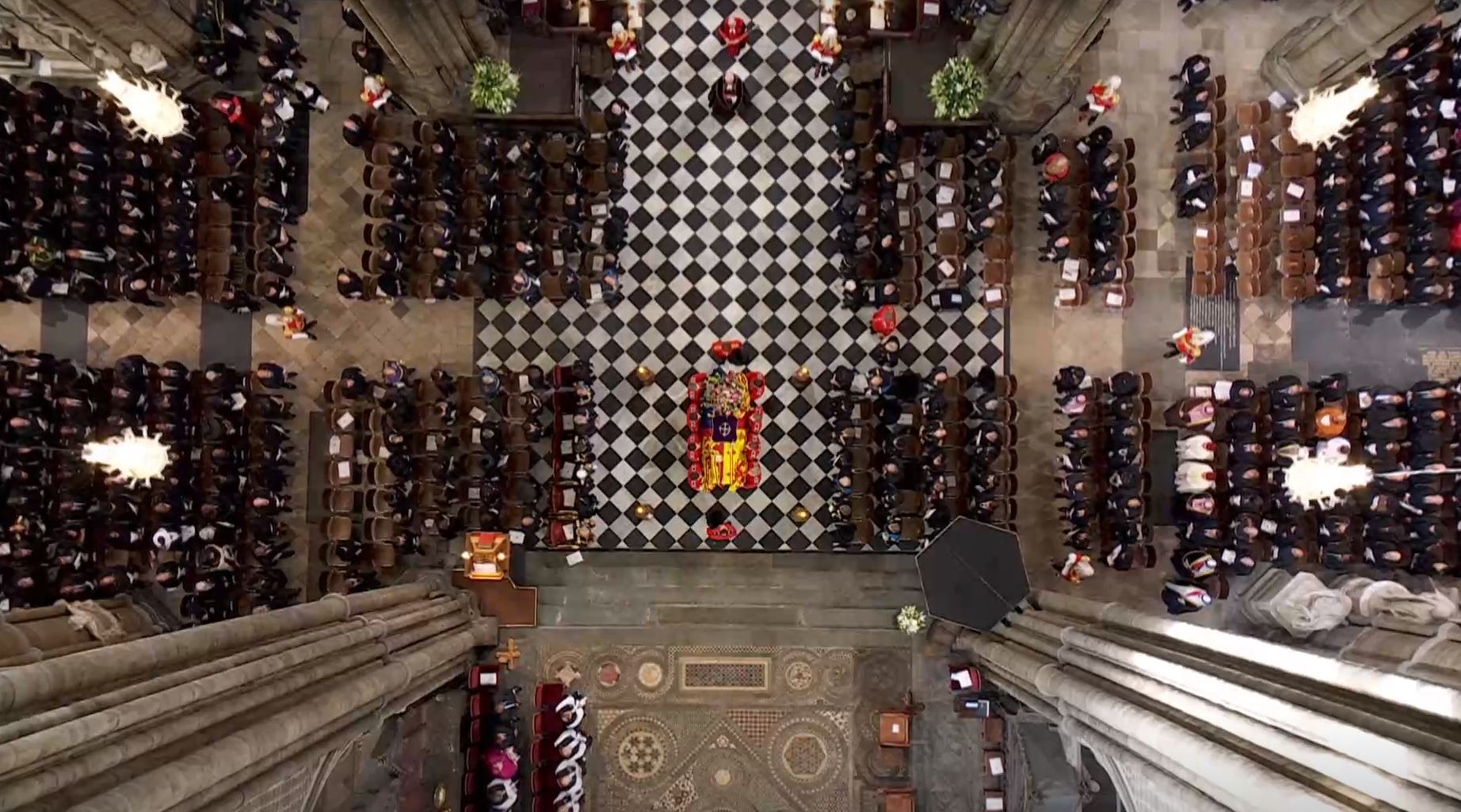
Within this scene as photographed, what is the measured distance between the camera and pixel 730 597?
12.6 meters

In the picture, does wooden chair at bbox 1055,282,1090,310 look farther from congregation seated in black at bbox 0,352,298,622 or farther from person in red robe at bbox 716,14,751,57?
congregation seated in black at bbox 0,352,298,622

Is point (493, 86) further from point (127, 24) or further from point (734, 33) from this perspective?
point (127, 24)

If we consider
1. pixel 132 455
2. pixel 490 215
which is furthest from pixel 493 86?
pixel 132 455

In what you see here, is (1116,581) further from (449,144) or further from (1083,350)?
(449,144)

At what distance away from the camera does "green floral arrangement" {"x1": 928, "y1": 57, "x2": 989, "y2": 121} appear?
11523 mm

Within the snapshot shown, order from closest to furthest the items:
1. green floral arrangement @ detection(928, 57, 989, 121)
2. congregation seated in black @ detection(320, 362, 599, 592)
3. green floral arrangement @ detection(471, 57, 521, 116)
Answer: green floral arrangement @ detection(928, 57, 989, 121), green floral arrangement @ detection(471, 57, 521, 116), congregation seated in black @ detection(320, 362, 599, 592)

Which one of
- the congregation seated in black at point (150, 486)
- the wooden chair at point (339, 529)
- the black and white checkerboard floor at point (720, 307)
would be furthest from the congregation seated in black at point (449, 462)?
the congregation seated in black at point (150, 486)

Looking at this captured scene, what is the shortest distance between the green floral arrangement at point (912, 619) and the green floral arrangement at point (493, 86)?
885 centimetres

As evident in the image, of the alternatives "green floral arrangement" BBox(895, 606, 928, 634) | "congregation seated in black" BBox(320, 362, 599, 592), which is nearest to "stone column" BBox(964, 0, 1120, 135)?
"congregation seated in black" BBox(320, 362, 599, 592)

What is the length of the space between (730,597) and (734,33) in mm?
8102

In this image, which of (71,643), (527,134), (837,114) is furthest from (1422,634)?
(71,643)

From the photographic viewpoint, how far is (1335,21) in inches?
460

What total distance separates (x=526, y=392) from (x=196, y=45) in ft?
22.5

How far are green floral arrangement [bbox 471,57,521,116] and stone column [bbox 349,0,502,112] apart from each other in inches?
9.4
